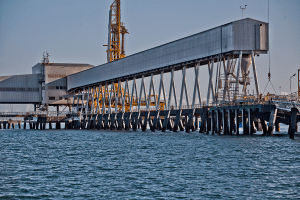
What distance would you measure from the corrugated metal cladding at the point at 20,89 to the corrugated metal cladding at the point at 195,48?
85.5 feet

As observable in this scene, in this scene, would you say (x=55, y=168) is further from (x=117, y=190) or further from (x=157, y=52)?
(x=157, y=52)

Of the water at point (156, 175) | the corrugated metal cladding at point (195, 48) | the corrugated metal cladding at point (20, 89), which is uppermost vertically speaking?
the corrugated metal cladding at point (195, 48)

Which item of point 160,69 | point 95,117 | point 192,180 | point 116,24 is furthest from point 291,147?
point 116,24

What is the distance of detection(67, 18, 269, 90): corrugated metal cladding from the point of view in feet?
211

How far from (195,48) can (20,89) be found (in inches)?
2518

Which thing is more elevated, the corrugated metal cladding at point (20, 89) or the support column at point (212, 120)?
the corrugated metal cladding at point (20, 89)

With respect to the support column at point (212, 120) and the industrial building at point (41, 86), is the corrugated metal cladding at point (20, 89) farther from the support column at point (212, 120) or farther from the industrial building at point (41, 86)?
the support column at point (212, 120)

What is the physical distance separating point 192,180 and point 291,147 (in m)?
19.0

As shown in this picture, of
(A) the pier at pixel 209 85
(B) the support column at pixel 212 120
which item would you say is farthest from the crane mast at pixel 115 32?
(B) the support column at pixel 212 120

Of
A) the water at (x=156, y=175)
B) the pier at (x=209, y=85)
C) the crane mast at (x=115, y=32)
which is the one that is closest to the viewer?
the water at (x=156, y=175)

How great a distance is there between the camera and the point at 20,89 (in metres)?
125

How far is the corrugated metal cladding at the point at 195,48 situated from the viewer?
64.2 m

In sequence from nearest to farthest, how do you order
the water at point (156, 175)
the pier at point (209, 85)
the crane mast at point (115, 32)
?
the water at point (156, 175) < the pier at point (209, 85) < the crane mast at point (115, 32)

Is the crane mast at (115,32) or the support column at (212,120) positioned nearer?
the support column at (212,120)
